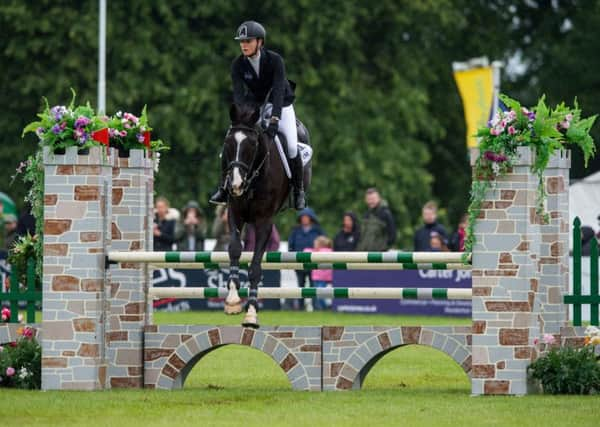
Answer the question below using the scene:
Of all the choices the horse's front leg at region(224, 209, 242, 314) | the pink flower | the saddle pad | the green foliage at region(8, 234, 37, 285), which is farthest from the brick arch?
the green foliage at region(8, 234, 37, 285)

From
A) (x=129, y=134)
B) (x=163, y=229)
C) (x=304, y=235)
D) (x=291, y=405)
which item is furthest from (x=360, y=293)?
(x=304, y=235)

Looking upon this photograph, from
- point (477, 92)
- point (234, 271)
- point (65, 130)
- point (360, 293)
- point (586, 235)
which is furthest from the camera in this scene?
point (477, 92)

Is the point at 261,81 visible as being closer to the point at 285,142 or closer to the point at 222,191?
the point at 285,142

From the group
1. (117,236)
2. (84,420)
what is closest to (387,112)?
(117,236)

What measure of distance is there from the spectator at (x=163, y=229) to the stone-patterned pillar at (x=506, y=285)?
1245 cm

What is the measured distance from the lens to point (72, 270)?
1472 centimetres

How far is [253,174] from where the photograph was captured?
13727mm

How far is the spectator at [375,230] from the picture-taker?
25.7 metres

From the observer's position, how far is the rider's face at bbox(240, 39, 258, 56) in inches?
547

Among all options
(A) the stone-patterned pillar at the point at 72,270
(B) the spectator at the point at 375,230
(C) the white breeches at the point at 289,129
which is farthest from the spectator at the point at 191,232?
(C) the white breeches at the point at 289,129

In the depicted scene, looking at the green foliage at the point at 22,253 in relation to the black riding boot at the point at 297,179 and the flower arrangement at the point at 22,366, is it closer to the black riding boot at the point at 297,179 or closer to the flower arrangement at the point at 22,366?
the flower arrangement at the point at 22,366

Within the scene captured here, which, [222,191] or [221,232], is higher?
[221,232]

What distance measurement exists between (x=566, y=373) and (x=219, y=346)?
320cm

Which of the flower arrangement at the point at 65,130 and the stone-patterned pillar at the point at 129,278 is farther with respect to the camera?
the stone-patterned pillar at the point at 129,278
